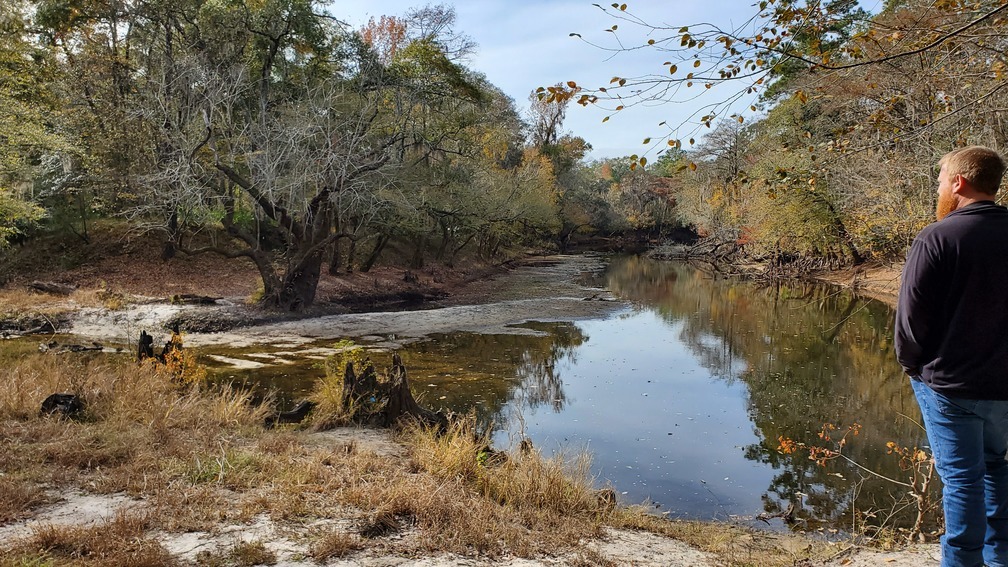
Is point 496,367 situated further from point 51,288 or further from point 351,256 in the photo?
point 351,256

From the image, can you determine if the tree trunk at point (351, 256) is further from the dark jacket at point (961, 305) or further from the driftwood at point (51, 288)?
the dark jacket at point (961, 305)

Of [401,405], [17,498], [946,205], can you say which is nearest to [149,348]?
[401,405]

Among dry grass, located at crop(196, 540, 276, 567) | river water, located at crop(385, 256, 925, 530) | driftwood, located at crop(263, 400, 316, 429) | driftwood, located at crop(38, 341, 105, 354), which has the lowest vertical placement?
river water, located at crop(385, 256, 925, 530)

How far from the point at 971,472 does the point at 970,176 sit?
1.36 meters

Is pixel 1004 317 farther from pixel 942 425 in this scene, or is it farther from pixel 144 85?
pixel 144 85

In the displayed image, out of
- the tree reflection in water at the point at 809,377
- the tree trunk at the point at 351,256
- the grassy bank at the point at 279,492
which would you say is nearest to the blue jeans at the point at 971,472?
the grassy bank at the point at 279,492

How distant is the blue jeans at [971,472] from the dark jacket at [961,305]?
A: 108 mm

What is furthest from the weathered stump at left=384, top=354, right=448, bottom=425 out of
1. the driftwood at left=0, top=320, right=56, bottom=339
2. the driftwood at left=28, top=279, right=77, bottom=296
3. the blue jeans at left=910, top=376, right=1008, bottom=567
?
the driftwood at left=28, top=279, right=77, bottom=296

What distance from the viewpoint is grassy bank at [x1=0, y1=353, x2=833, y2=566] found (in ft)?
11.4

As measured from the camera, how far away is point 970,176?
9.04 ft

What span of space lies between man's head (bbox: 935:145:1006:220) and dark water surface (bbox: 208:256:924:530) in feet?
6.77

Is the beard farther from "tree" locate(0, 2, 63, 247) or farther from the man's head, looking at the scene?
"tree" locate(0, 2, 63, 247)

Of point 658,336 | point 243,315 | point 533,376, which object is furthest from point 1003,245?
point 243,315

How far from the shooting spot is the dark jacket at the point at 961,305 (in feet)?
8.41
